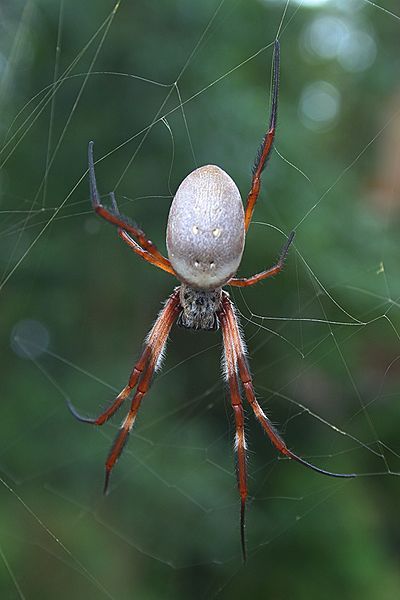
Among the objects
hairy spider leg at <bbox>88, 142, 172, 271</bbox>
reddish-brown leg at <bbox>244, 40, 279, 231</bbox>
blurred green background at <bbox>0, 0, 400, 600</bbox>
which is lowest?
blurred green background at <bbox>0, 0, 400, 600</bbox>

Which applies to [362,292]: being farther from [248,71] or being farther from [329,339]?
[248,71]

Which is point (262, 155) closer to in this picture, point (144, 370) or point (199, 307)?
point (199, 307)

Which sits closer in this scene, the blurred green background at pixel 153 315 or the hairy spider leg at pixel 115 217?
the hairy spider leg at pixel 115 217

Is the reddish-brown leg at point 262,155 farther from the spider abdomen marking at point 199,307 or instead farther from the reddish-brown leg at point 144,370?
the reddish-brown leg at point 144,370

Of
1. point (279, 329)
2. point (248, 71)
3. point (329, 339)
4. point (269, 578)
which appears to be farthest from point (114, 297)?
point (269, 578)

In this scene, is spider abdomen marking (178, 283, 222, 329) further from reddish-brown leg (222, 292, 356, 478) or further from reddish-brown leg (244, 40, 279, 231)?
reddish-brown leg (244, 40, 279, 231)

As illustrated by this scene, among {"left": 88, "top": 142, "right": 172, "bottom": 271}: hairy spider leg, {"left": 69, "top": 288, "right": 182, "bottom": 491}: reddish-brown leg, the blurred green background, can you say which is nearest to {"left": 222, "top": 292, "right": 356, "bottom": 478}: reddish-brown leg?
{"left": 69, "top": 288, "right": 182, "bottom": 491}: reddish-brown leg

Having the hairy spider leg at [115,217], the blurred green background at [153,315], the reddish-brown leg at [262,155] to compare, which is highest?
the reddish-brown leg at [262,155]

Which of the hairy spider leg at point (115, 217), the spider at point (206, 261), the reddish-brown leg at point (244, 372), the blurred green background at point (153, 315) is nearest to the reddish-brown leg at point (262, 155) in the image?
the spider at point (206, 261)
